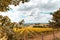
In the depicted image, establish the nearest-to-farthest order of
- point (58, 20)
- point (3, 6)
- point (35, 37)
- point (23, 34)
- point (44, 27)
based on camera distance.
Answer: point (3, 6)
point (23, 34)
point (35, 37)
point (58, 20)
point (44, 27)

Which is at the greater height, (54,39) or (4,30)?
(4,30)

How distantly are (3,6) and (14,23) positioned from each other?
1168 mm

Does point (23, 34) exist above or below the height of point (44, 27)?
above

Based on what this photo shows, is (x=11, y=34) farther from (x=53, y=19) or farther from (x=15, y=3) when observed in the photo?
(x=53, y=19)

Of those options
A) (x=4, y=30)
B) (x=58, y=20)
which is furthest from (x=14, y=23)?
(x=58, y=20)

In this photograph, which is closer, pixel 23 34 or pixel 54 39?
pixel 23 34

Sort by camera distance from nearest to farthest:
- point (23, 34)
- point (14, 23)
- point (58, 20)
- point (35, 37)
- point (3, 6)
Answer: point (3, 6)
point (14, 23)
point (23, 34)
point (35, 37)
point (58, 20)

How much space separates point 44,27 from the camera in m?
35.7

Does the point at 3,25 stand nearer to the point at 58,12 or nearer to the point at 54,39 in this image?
the point at 54,39

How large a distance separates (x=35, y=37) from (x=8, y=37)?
829cm

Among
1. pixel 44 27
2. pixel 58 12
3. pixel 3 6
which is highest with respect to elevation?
pixel 3 6

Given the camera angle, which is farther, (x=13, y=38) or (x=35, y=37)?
(x=35, y=37)

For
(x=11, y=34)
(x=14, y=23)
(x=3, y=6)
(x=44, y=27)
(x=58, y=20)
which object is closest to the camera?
(x=3, y=6)

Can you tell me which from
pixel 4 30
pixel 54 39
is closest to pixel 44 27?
pixel 54 39
